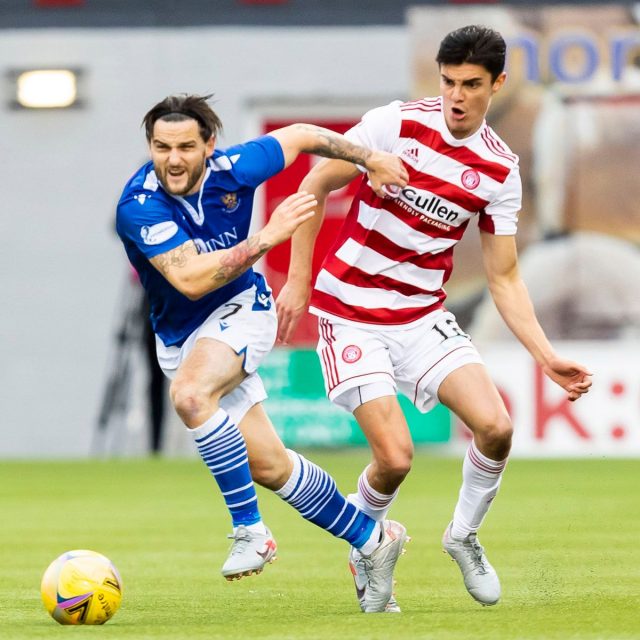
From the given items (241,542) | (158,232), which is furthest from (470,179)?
(241,542)

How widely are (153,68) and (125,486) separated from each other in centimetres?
542

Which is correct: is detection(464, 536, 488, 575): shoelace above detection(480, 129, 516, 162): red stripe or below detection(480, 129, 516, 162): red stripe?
below

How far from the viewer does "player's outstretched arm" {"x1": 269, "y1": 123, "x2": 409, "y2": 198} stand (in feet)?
21.7

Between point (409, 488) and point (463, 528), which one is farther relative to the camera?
point (409, 488)

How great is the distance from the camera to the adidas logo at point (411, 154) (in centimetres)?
684

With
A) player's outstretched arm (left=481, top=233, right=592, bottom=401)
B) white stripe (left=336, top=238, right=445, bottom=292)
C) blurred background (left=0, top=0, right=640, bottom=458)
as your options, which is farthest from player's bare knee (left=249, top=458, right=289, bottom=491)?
blurred background (left=0, top=0, right=640, bottom=458)

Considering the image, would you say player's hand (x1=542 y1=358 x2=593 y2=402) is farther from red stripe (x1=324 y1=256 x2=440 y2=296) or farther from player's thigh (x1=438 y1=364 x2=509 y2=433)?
red stripe (x1=324 y1=256 x2=440 y2=296)

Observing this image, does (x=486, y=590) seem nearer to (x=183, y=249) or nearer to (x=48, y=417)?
(x=183, y=249)

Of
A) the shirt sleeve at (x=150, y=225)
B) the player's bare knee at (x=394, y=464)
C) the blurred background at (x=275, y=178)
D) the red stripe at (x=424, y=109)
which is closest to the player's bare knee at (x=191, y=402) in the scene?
the shirt sleeve at (x=150, y=225)

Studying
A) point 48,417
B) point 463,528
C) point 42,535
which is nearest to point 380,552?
point 463,528

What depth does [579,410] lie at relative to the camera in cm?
1592

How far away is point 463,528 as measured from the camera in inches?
267

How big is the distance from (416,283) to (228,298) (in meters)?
0.74

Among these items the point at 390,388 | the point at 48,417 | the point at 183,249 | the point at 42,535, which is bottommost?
the point at 48,417
